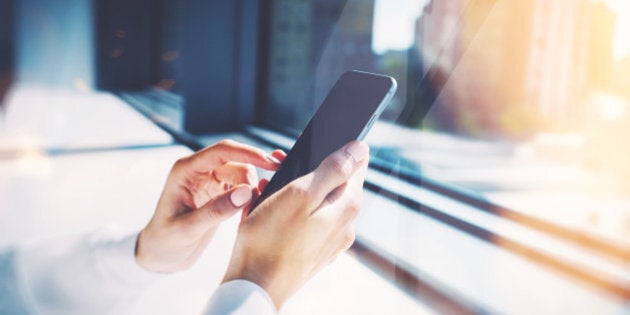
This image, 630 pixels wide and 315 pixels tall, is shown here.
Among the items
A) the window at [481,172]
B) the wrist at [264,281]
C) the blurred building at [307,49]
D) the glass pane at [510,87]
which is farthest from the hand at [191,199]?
the blurred building at [307,49]

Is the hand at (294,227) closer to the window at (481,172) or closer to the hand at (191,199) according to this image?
the hand at (191,199)

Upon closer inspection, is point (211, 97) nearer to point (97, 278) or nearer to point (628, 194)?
point (97, 278)

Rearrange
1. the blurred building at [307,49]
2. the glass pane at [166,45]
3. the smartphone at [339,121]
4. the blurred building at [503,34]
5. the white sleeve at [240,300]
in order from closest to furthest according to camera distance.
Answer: the white sleeve at [240,300]
the smartphone at [339,121]
the blurred building at [503,34]
the blurred building at [307,49]
the glass pane at [166,45]

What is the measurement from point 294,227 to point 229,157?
0.24m

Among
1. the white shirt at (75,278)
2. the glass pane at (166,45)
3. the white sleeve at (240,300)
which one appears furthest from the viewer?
the glass pane at (166,45)

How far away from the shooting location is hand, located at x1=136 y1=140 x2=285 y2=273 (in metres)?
0.64

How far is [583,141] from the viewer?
975 mm

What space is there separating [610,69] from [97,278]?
0.92 meters

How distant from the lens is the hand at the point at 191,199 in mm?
643

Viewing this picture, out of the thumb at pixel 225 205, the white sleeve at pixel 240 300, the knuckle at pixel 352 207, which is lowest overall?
the white sleeve at pixel 240 300

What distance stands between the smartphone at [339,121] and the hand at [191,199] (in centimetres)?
4

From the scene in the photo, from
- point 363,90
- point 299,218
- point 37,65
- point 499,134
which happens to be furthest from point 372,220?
point 37,65

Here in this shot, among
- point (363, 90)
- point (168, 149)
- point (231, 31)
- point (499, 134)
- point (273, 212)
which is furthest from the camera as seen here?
point (499, 134)

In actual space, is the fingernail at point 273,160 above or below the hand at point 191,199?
above
